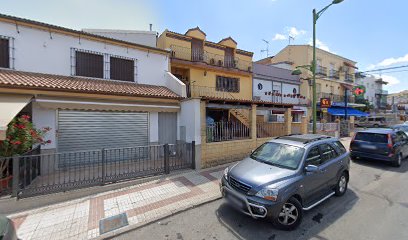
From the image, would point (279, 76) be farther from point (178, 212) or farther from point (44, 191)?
point (44, 191)

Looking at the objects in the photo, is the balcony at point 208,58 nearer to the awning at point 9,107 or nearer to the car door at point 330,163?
the awning at point 9,107

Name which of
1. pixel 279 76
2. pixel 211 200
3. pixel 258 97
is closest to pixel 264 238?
pixel 211 200

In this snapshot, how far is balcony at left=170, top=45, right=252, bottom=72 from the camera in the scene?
52.0ft

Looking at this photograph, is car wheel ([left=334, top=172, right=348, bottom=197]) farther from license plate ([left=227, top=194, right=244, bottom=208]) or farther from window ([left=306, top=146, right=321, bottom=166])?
license plate ([left=227, top=194, right=244, bottom=208])

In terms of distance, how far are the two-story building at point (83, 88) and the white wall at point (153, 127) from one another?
0.16ft

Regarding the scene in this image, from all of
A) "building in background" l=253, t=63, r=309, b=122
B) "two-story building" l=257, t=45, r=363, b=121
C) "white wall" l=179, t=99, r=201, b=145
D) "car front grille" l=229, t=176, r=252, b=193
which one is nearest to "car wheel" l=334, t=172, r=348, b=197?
"car front grille" l=229, t=176, r=252, b=193

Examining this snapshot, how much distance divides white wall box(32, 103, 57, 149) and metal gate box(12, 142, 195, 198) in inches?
28.1

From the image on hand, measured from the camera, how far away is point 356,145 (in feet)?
30.8

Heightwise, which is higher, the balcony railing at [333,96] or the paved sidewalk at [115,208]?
the balcony railing at [333,96]

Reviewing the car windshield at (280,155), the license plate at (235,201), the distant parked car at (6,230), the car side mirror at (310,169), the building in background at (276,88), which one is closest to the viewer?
the distant parked car at (6,230)

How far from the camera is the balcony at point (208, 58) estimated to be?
52.0 ft

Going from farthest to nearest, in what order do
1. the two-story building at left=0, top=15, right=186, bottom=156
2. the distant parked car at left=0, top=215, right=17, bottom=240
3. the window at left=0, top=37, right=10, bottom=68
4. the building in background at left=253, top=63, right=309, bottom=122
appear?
the building in background at left=253, top=63, right=309, bottom=122 → the window at left=0, top=37, right=10, bottom=68 → the two-story building at left=0, top=15, right=186, bottom=156 → the distant parked car at left=0, top=215, right=17, bottom=240

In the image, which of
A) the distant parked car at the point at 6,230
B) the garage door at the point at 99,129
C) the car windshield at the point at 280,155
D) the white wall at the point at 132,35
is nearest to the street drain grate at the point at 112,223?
the distant parked car at the point at 6,230

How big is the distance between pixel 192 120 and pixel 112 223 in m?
4.92
